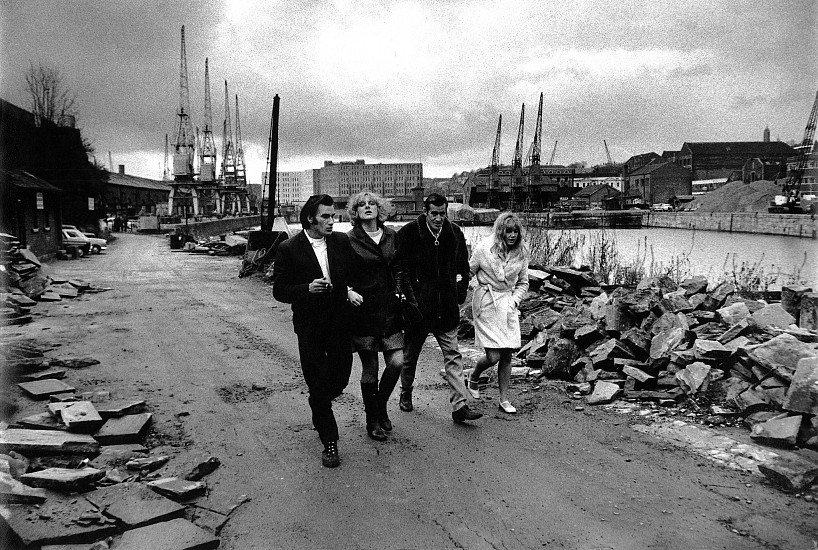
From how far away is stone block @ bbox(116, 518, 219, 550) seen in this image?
3.34 m

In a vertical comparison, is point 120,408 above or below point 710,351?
below

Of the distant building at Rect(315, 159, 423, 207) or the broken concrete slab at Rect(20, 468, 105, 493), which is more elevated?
the distant building at Rect(315, 159, 423, 207)

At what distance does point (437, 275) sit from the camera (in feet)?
18.0

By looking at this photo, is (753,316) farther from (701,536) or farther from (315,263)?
(315,263)

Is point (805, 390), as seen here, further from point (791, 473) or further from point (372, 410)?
point (372, 410)

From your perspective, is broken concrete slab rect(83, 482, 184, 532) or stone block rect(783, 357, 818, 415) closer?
broken concrete slab rect(83, 482, 184, 532)

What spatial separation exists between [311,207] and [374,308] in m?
0.97

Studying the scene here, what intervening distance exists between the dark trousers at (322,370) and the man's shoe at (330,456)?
0.14 ft

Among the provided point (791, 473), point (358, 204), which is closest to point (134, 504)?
point (358, 204)

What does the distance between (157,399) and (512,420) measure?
3.62 meters

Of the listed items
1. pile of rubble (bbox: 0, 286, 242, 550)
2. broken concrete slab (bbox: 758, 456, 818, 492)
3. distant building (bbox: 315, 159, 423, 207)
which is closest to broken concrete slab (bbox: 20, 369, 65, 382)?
pile of rubble (bbox: 0, 286, 242, 550)

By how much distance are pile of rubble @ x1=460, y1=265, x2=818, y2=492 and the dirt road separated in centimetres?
67

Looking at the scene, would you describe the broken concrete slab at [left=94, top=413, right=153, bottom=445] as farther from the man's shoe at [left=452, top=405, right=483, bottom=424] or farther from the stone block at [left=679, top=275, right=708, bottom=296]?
the stone block at [left=679, top=275, right=708, bottom=296]

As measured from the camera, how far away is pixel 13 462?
4.17m
